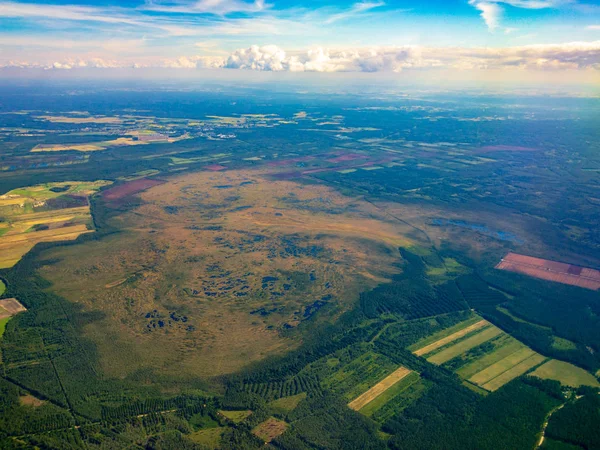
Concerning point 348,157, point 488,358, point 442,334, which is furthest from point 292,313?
point 348,157

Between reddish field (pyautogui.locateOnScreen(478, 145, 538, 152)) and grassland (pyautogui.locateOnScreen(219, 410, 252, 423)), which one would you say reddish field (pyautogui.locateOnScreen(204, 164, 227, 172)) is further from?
grassland (pyautogui.locateOnScreen(219, 410, 252, 423))

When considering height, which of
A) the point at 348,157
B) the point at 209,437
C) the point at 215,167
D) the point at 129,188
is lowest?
the point at 209,437

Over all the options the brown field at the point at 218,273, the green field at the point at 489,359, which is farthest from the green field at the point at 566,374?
the brown field at the point at 218,273

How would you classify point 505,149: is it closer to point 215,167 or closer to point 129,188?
point 215,167

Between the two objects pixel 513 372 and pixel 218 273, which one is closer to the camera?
pixel 513 372

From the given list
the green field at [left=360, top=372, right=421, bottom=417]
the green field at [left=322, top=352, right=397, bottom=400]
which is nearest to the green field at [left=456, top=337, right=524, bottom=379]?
A: the green field at [left=360, top=372, right=421, bottom=417]

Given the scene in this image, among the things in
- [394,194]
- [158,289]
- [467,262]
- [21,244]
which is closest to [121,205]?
[21,244]
